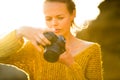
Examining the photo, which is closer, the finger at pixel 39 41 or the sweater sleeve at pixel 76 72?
the finger at pixel 39 41

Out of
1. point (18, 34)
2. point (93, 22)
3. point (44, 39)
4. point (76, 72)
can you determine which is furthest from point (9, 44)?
point (93, 22)

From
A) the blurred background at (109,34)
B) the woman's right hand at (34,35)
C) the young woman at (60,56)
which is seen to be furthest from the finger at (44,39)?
the blurred background at (109,34)

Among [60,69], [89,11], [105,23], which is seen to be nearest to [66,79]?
[60,69]

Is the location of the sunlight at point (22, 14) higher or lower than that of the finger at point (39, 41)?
lower

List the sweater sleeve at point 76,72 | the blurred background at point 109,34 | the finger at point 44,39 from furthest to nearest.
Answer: the blurred background at point 109,34
the sweater sleeve at point 76,72
the finger at point 44,39

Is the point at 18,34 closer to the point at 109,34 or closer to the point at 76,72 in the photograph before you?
the point at 76,72

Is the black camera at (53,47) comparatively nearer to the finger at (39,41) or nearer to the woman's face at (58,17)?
the finger at (39,41)

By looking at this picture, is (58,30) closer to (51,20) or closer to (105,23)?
(51,20)

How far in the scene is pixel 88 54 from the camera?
1699 millimetres

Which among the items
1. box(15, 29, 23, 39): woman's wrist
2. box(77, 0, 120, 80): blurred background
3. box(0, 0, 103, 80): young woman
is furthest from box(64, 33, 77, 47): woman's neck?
box(77, 0, 120, 80): blurred background

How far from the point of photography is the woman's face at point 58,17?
1669 mm

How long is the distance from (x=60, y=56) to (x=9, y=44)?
0.19 meters

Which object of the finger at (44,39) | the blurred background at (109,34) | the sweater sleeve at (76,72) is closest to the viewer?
the finger at (44,39)

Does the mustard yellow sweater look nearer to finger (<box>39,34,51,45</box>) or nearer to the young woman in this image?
the young woman
